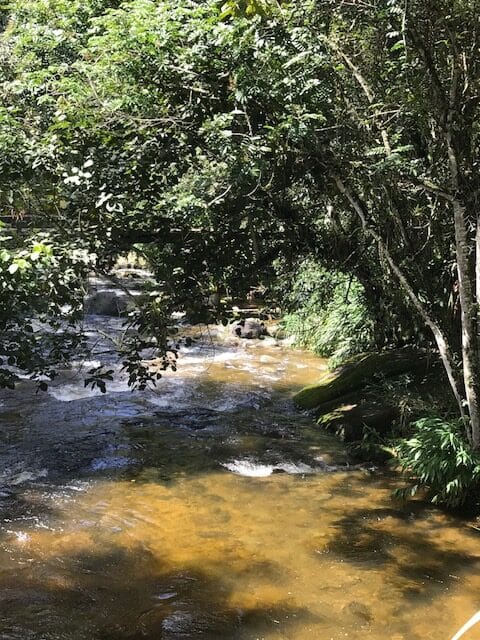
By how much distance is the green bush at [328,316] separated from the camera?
9.98 m

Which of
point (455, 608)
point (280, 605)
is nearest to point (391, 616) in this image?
point (455, 608)

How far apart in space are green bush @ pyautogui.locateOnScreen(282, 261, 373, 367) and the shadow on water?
206 inches

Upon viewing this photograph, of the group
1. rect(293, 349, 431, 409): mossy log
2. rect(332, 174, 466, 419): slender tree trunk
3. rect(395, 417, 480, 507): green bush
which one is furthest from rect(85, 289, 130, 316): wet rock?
rect(395, 417, 480, 507): green bush

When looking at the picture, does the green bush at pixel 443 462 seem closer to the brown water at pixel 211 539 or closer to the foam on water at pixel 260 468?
the brown water at pixel 211 539

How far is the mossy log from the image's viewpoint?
8258 millimetres

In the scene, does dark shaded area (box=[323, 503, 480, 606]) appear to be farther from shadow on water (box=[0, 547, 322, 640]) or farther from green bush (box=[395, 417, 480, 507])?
shadow on water (box=[0, 547, 322, 640])

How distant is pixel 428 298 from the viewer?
5.98m

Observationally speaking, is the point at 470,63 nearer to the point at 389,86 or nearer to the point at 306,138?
the point at 389,86

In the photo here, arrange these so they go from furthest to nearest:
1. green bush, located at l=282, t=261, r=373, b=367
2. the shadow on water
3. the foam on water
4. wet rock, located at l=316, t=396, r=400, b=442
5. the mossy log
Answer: green bush, located at l=282, t=261, r=373, b=367 < the mossy log < wet rock, located at l=316, t=396, r=400, b=442 < the foam on water < the shadow on water

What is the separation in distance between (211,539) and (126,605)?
110 centimetres

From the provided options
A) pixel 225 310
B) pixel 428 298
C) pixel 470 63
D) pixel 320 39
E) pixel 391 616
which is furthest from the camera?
pixel 225 310

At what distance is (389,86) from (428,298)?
2.08 metres

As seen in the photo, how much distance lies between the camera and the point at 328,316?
1251 cm

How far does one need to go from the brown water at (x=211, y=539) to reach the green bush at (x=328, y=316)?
99.0 inches
